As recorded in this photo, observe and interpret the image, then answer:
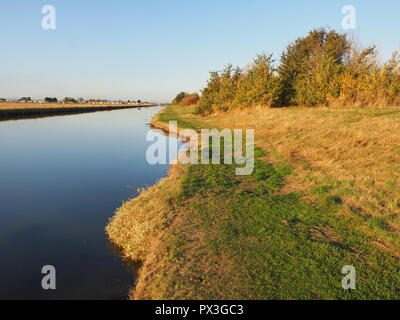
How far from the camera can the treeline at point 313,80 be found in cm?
2752

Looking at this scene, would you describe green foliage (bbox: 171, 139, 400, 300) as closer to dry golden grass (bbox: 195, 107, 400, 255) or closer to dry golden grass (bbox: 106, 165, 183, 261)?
dry golden grass (bbox: 195, 107, 400, 255)

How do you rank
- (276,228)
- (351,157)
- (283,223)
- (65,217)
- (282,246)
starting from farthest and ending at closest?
1. (351,157)
2. (65,217)
3. (283,223)
4. (276,228)
5. (282,246)

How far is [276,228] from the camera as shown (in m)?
8.02

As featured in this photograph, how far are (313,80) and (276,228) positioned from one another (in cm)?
3362

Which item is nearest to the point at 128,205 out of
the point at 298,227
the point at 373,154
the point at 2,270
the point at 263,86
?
the point at 2,270

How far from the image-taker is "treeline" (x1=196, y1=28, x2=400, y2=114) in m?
27.5

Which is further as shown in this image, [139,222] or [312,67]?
[312,67]

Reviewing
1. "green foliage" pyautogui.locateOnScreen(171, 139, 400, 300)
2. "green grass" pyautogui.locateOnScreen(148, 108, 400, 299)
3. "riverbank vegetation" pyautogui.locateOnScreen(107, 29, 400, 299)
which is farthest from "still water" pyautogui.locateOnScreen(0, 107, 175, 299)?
"green foliage" pyautogui.locateOnScreen(171, 139, 400, 300)

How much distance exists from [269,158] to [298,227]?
32.2 ft

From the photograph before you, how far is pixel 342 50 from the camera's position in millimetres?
46969

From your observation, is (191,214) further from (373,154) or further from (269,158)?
(373,154)

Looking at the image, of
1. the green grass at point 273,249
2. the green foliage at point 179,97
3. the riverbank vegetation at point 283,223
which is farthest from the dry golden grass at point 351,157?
the green foliage at point 179,97

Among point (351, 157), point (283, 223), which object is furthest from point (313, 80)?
point (283, 223)

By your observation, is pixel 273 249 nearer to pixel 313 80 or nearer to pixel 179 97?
pixel 313 80
